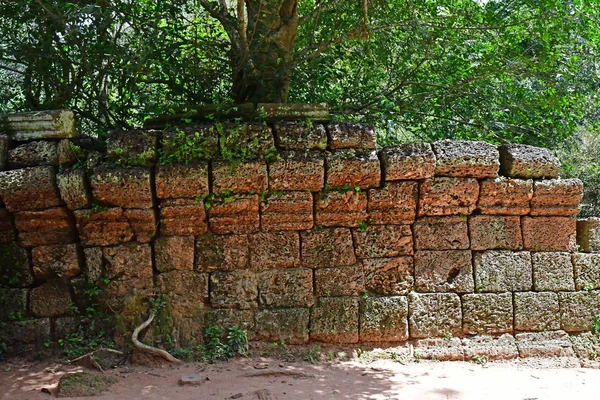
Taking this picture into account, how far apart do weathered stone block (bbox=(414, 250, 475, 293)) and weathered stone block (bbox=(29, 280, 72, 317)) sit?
3.51 m

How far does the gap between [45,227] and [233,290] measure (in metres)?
1.93

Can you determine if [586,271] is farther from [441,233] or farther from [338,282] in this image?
[338,282]

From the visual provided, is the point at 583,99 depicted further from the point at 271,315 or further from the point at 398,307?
the point at 271,315

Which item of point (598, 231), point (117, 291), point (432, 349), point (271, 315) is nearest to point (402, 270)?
point (432, 349)

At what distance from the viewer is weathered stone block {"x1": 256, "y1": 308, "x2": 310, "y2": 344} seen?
6.30 m

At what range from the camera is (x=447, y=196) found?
656 centimetres

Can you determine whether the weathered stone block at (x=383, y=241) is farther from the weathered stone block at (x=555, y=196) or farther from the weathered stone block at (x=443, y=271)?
the weathered stone block at (x=555, y=196)

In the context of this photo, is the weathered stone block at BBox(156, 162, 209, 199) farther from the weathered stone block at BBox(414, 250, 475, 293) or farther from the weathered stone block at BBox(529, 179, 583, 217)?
the weathered stone block at BBox(529, 179, 583, 217)

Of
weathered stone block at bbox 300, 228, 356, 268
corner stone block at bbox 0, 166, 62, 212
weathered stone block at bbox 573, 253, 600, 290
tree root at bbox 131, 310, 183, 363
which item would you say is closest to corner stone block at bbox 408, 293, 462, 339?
weathered stone block at bbox 300, 228, 356, 268

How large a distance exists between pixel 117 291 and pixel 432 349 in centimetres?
318

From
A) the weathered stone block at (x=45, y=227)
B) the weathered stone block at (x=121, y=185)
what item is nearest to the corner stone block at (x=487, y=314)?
the weathered stone block at (x=121, y=185)

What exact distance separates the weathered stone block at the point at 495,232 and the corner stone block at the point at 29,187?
4214mm

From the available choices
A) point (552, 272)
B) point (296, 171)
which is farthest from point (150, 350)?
point (552, 272)

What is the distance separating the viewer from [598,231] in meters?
6.91
